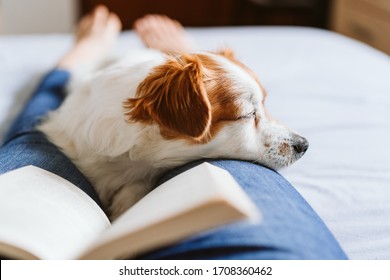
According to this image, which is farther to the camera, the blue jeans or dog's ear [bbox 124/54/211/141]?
dog's ear [bbox 124/54/211/141]

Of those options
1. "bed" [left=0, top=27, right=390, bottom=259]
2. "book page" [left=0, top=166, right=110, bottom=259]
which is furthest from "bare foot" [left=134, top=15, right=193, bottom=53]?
"book page" [left=0, top=166, right=110, bottom=259]

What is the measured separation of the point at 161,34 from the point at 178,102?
3.69 feet

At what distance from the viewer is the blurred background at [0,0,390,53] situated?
11.6 ft

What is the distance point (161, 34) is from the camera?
213 centimetres

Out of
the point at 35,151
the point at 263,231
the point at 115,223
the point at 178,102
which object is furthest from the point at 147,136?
the point at 263,231

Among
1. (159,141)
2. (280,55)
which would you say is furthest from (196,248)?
(280,55)

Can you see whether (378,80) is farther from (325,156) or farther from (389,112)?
(325,156)

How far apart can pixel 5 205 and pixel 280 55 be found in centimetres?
135

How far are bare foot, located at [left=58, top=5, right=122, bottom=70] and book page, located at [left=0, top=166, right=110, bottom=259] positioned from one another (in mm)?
914

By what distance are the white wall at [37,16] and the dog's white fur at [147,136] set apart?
8.67 ft

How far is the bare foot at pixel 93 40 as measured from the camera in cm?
188

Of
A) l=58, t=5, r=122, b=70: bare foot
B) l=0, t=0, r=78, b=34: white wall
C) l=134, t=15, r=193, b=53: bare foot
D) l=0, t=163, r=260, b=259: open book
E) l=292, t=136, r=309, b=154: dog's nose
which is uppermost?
l=0, t=163, r=260, b=259: open book

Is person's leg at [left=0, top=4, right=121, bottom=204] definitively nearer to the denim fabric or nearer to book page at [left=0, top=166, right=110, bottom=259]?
the denim fabric

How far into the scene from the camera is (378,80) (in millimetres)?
1796
